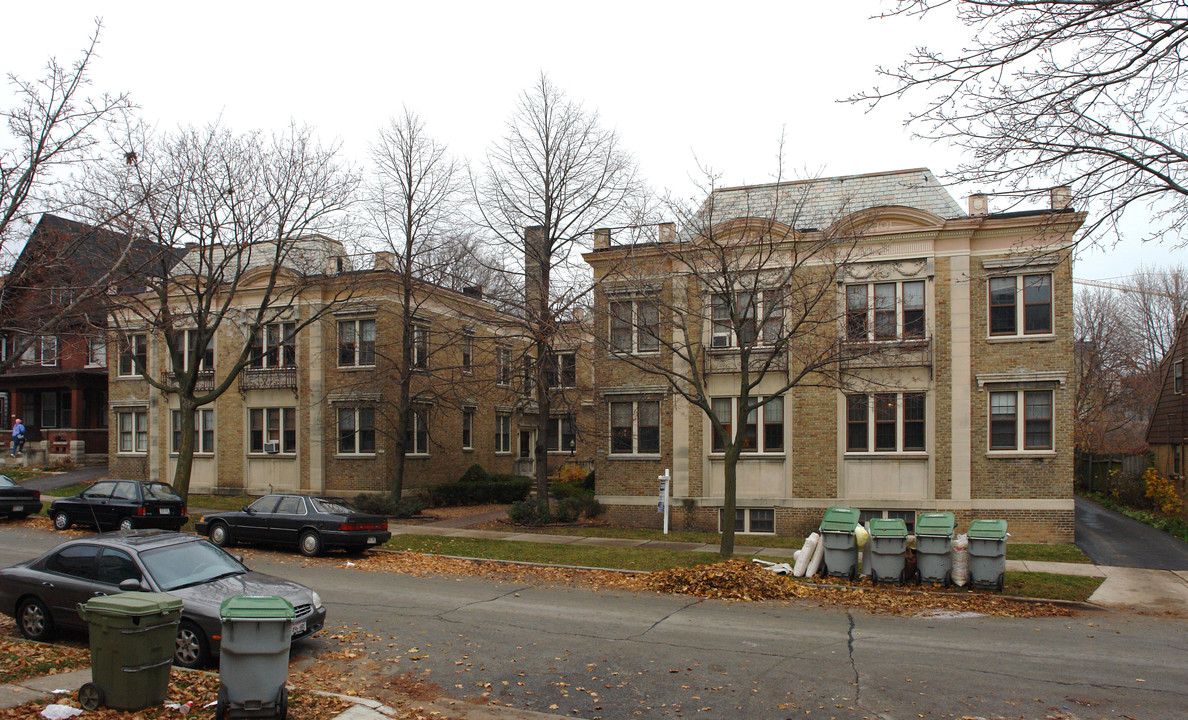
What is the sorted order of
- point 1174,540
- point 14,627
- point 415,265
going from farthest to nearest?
point 415,265 < point 1174,540 < point 14,627

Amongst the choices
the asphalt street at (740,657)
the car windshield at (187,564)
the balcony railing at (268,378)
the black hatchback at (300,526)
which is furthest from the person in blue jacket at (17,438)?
the car windshield at (187,564)

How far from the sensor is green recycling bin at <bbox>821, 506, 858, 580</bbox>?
594 inches

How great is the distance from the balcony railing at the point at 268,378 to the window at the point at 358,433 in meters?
2.52

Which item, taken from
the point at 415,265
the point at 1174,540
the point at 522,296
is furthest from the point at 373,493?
the point at 1174,540

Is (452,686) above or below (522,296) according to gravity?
below

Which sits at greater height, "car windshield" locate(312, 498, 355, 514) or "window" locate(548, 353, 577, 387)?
"window" locate(548, 353, 577, 387)

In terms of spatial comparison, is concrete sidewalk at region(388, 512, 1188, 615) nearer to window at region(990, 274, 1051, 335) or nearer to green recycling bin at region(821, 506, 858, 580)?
green recycling bin at region(821, 506, 858, 580)

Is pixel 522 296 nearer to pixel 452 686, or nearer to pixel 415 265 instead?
pixel 415 265

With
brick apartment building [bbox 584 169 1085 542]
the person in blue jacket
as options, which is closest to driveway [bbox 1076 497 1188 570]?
brick apartment building [bbox 584 169 1085 542]

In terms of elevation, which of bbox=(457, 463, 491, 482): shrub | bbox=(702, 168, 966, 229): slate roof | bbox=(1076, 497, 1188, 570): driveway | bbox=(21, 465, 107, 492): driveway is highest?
bbox=(702, 168, 966, 229): slate roof

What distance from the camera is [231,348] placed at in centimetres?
3353

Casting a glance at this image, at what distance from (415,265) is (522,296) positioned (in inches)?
219

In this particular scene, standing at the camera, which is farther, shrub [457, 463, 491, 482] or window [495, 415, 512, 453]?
window [495, 415, 512, 453]

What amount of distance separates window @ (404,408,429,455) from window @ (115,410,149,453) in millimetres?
12735
